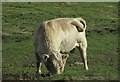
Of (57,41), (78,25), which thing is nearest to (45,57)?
(57,41)

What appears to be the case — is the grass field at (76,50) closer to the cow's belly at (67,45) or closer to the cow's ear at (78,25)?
the cow's belly at (67,45)

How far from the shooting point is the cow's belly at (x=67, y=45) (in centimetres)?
1800

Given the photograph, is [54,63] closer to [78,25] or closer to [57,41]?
[57,41]

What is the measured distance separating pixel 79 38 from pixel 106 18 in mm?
20807

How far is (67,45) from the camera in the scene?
1838 cm

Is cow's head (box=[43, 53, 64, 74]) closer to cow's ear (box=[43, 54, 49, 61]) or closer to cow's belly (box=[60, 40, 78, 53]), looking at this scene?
cow's ear (box=[43, 54, 49, 61])

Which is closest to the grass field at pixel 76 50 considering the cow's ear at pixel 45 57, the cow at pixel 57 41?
the cow at pixel 57 41

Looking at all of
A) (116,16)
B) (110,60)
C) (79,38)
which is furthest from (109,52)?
(116,16)

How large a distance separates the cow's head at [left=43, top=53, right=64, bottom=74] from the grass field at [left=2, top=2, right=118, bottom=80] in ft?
0.92

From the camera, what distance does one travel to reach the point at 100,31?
3253 centimetres

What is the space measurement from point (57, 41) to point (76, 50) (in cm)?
677

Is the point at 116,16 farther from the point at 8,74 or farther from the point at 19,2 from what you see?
the point at 8,74

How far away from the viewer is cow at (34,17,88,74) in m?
15.8

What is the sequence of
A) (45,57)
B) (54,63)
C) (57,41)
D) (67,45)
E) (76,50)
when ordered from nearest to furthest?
(54,63)
(45,57)
(57,41)
(67,45)
(76,50)
